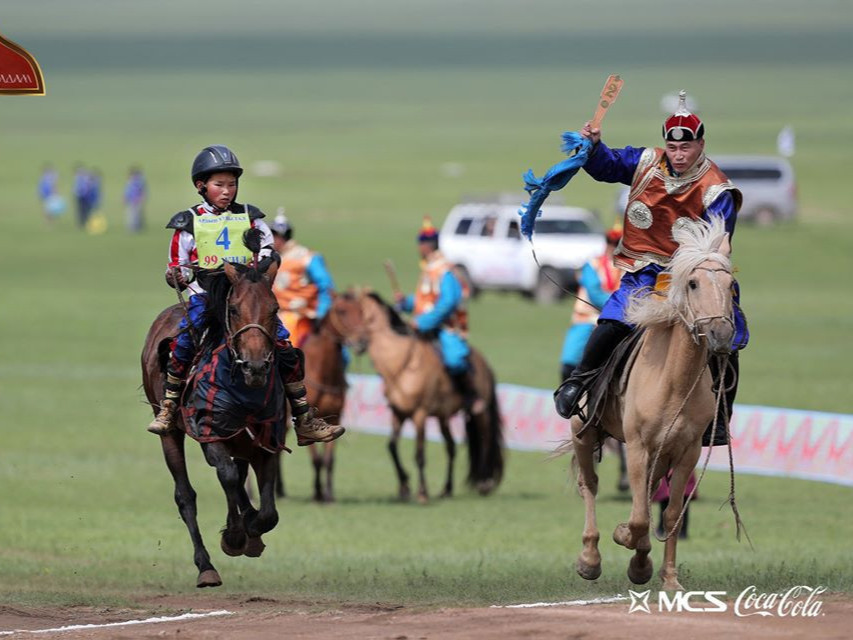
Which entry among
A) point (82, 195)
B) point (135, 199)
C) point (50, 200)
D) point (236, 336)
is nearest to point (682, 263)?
point (236, 336)

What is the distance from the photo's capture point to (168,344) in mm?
11719

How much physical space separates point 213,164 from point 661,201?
2722 millimetres

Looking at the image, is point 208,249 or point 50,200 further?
point 50,200

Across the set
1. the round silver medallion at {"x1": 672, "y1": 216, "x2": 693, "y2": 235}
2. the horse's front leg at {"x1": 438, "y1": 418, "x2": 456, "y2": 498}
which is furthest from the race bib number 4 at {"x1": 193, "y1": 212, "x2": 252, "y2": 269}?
the horse's front leg at {"x1": 438, "y1": 418, "x2": 456, "y2": 498}

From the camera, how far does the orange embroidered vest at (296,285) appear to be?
17875 mm

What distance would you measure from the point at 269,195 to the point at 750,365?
3945 centimetres

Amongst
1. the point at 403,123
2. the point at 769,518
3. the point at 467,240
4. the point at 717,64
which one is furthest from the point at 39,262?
the point at 717,64

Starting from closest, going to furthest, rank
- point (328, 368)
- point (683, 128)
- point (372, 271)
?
point (683, 128) < point (328, 368) < point (372, 271)

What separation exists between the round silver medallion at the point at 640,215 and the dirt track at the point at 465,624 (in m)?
2.35

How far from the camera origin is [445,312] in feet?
60.8

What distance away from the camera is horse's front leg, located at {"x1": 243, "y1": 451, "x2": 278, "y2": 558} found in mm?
11093

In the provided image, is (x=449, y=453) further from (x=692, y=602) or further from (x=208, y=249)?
(x=692, y=602)

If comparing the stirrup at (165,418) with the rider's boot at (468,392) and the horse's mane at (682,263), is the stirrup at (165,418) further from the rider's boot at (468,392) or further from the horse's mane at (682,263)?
the rider's boot at (468,392)

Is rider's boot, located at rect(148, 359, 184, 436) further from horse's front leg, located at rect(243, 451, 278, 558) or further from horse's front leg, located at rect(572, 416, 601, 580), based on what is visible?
horse's front leg, located at rect(572, 416, 601, 580)
